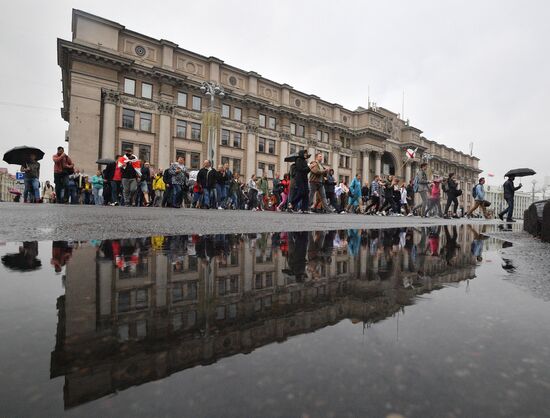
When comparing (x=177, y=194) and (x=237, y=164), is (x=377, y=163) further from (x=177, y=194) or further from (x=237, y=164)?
(x=177, y=194)

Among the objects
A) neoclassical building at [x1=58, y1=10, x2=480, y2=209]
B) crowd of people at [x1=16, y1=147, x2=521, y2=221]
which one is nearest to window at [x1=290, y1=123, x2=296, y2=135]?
neoclassical building at [x1=58, y1=10, x2=480, y2=209]

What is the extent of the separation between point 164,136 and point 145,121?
212 cm

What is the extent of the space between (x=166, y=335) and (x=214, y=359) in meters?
0.16

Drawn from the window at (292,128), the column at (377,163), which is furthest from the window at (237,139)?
the column at (377,163)

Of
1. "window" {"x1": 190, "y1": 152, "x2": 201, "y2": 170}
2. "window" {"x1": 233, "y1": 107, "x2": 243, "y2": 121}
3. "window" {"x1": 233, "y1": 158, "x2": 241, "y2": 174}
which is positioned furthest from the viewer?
"window" {"x1": 233, "y1": 107, "x2": 243, "y2": 121}

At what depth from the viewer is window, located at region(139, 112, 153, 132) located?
31031 mm

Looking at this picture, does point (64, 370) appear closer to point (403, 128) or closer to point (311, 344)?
point (311, 344)

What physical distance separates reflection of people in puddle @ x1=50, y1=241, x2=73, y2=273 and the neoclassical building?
28920mm

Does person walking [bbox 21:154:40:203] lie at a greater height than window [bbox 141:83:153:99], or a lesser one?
lesser

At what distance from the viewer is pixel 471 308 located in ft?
3.56

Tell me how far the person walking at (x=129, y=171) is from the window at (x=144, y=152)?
1935 cm

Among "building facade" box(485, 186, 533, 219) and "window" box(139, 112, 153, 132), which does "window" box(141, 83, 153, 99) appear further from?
"building facade" box(485, 186, 533, 219)

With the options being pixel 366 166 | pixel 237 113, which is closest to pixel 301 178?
pixel 237 113

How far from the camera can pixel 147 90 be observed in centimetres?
3177
